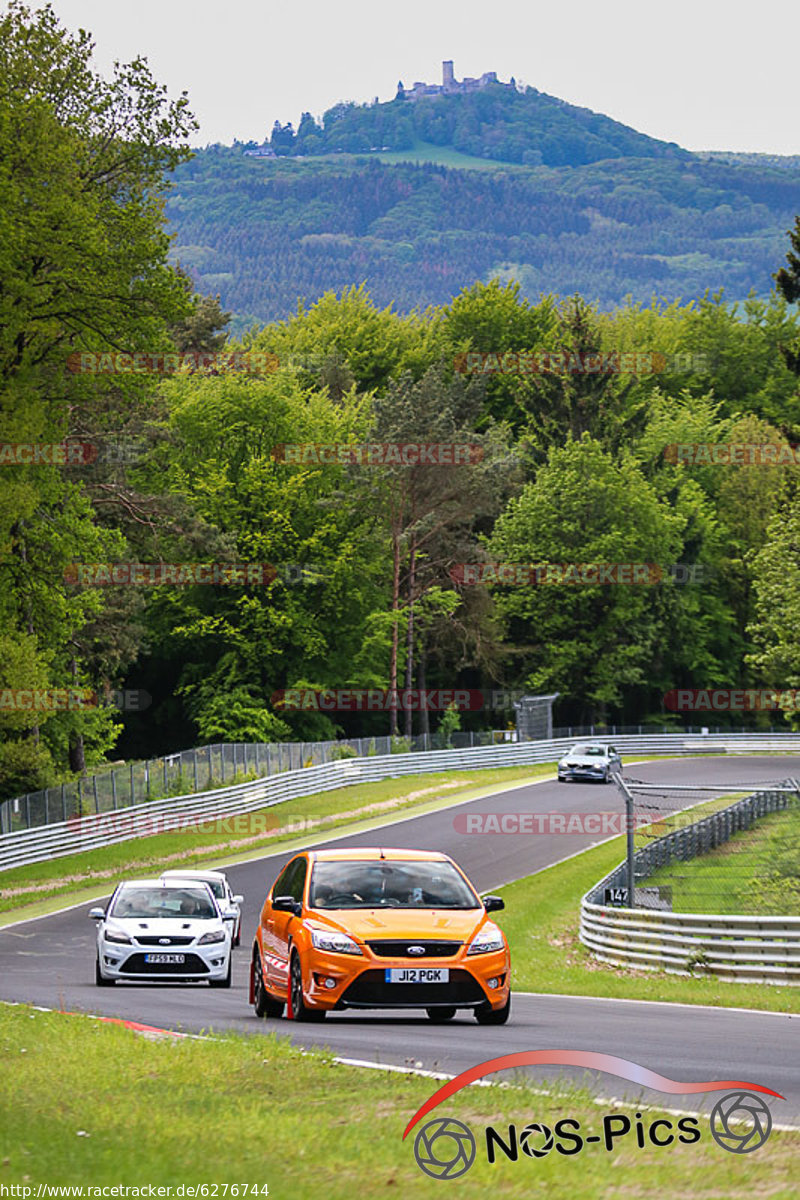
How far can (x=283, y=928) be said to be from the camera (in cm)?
1365

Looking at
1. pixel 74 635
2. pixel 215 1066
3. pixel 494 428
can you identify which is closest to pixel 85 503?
pixel 74 635

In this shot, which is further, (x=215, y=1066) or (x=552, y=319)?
(x=552, y=319)

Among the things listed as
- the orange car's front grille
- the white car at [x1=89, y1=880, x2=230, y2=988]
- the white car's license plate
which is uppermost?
the orange car's front grille

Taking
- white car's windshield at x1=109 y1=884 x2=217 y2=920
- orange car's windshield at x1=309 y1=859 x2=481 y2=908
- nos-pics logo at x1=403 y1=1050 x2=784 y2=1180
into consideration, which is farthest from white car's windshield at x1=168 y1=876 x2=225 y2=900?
nos-pics logo at x1=403 y1=1050 x2=784 y2=1180

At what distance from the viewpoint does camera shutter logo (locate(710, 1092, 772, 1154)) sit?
733 centimetres

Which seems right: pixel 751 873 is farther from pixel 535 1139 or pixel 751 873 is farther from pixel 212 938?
pixel 535 1139

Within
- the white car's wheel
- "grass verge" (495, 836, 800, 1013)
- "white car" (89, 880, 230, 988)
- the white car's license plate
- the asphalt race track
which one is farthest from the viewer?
the white car's wheel

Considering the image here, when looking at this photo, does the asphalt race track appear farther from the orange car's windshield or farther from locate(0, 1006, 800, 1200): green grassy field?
the orange car's windshield

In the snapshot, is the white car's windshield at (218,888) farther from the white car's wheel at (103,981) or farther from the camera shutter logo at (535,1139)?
the camera shutter logo at (535,1139)

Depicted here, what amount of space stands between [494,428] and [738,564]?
16197mm

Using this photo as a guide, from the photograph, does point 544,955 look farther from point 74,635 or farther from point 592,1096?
point 74,635

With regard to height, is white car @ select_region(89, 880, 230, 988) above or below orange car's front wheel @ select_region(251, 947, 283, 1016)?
below

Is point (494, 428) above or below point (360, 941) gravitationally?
above

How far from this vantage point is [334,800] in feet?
175
